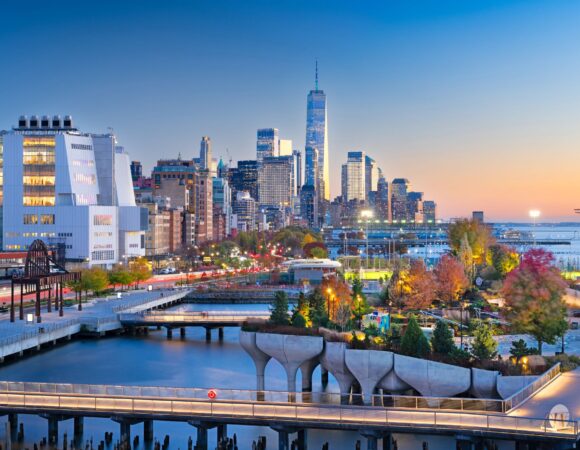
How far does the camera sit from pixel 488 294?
95750 mm

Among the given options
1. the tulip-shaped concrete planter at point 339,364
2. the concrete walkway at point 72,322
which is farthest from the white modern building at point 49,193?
the tulip-shaped concrete planter at point 339,364

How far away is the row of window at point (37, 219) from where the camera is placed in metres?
143

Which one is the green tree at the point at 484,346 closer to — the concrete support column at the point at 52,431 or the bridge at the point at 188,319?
the concrete support column at the point at 52,431

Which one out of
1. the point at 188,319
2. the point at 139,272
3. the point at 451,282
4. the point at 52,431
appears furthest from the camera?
the point at 139,272

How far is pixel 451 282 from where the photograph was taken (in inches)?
3600

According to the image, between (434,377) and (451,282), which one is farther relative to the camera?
(451,282)

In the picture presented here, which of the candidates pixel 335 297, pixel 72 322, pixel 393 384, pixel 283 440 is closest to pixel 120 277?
pixel 72 322

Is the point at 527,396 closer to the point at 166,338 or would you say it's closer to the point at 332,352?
the point at 332,352

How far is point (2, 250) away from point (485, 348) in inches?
4444

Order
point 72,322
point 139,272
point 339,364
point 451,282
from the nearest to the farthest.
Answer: point 339,364
point 72,322
point 451,282
point 139,272

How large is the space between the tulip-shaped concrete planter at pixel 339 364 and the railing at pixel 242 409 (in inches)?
319

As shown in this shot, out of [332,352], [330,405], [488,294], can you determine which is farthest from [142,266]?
[330,405]

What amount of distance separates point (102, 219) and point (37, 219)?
10.8m

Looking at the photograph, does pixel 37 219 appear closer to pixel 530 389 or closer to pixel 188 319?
pixel 188 319
